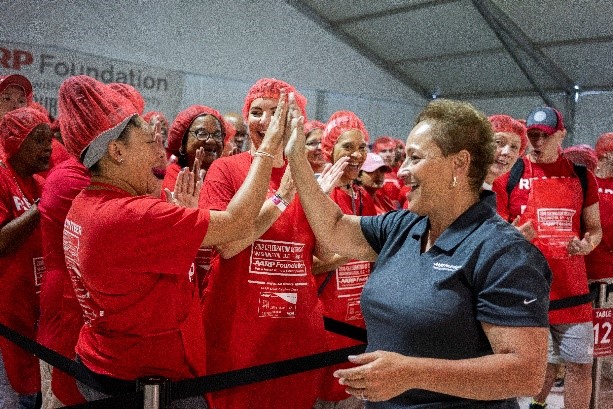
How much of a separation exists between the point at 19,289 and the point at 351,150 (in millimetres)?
1941

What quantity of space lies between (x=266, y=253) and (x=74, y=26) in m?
8.18

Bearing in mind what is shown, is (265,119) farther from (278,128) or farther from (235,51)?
(235,51)

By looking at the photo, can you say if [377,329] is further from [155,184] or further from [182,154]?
[182,154]

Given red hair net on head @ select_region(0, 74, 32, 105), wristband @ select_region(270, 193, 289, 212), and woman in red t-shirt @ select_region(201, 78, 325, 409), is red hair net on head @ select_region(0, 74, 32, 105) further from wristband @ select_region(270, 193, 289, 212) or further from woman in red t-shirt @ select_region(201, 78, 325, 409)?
wristband @ select_region(270, 193, 289, 212)

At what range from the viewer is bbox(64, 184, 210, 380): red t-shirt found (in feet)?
6.44

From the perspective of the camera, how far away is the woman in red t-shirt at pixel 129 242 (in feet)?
6.47

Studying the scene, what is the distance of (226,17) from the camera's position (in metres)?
11.3

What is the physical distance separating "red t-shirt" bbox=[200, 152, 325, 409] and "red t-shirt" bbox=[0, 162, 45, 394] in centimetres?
125

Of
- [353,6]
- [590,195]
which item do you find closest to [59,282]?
[590,195]

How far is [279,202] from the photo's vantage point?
97.9 inches

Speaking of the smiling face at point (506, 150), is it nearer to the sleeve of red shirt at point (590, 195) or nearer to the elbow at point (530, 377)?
the sleeve of red shirt at point (590, 195)

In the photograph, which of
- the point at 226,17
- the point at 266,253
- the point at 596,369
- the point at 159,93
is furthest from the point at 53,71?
the point at 596,369

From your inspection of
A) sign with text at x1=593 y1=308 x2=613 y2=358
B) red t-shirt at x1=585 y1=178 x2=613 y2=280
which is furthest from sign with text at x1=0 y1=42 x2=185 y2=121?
sign with text at x1=593 y1=308 x2=613 y2=358

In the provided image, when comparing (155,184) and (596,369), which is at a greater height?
(155,184)
